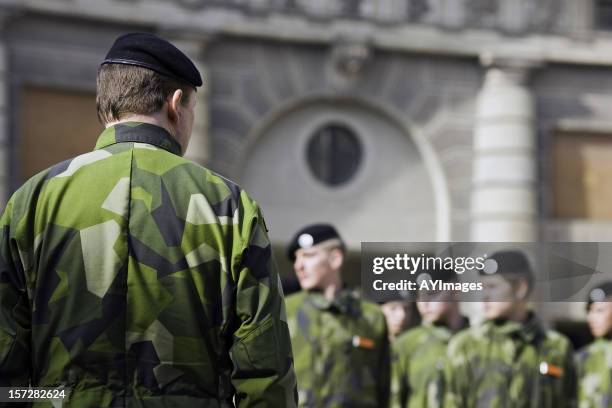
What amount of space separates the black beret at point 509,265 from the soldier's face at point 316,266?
5.08 ft

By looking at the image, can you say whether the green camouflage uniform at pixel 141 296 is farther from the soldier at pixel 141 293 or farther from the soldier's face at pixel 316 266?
the soldier's face at pixel 316 266

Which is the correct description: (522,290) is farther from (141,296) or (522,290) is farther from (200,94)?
(200,94)

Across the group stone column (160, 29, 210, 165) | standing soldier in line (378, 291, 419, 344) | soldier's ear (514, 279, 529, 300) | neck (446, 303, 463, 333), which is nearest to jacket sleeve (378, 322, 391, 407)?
soldier's ear (514, 279, 529, 300)

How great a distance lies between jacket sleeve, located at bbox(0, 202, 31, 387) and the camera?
3.00 meters

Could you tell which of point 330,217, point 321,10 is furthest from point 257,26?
point 330,217

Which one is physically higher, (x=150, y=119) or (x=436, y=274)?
(x=150, y=119)

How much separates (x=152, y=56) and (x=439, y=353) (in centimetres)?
577

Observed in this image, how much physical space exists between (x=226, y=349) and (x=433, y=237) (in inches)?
493

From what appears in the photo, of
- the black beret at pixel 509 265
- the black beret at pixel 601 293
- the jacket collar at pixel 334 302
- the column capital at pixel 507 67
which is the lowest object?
the jacket collar at pixel 334 302

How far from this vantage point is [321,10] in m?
15.1

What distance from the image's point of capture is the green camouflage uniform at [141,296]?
9.84 feet

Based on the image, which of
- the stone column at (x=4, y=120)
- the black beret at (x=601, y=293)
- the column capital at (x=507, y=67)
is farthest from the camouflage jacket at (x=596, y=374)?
the column capital at (x=507, y=67)

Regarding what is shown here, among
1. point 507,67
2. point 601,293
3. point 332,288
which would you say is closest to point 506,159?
point 507,67

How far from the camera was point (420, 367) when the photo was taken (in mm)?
8852
